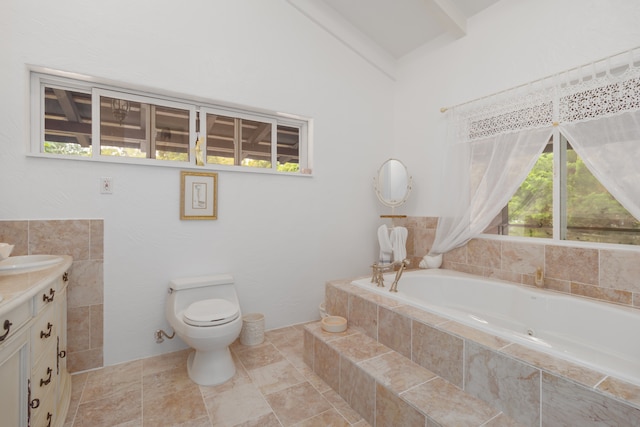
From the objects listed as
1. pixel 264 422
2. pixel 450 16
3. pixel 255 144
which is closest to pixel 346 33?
pixel 450 16

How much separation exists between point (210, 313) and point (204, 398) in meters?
0.47

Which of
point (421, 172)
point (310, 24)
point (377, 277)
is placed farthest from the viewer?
point (421, 172)

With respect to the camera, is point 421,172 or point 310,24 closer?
point 310,24

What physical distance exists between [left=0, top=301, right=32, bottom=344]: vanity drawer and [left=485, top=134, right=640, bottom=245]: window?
116 inches

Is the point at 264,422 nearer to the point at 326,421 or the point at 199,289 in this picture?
the point at 326,421

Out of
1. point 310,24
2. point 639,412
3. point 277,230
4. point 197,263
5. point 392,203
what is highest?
point 310,24

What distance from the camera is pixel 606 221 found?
6.46 feet

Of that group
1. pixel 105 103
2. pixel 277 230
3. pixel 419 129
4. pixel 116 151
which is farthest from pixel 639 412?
pixel 105 103

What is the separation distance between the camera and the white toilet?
1.83 metres

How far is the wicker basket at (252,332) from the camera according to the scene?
95.6 inches

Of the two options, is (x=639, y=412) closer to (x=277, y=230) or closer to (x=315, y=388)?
(x=315, y=388)

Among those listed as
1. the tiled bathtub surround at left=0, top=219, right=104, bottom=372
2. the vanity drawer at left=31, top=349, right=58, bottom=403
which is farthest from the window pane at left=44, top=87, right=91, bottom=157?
the vanity drawer at left=31, top=349, right=58, bottom=403

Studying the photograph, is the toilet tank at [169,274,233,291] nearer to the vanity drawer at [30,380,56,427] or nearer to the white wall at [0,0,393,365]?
the white wall at [0,0,393,365]

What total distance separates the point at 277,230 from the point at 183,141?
3.49 ft
